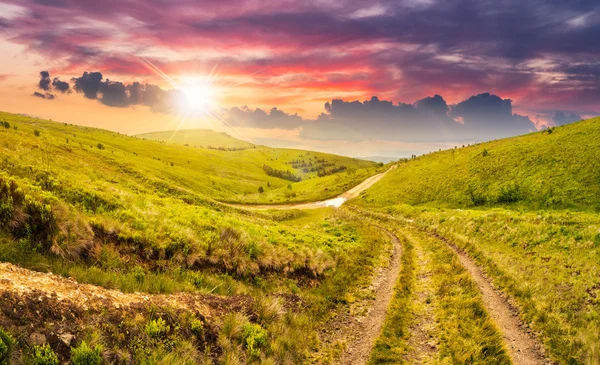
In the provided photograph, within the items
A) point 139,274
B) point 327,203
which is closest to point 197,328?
point 139,274

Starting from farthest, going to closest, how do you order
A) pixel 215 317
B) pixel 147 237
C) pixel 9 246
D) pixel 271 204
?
pixel 271 204
pixel 147 237
pixel 215 317
pixel 9 246

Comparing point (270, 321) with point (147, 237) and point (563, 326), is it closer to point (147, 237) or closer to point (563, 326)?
point (147, 237)

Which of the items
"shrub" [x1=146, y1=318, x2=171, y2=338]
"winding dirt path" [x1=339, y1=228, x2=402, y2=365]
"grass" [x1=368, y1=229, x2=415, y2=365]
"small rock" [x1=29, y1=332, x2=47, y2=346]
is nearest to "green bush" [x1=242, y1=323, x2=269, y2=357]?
"shrub" [x1=146, y1=318, x2=171, y2=338]

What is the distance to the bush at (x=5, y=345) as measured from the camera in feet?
17.8

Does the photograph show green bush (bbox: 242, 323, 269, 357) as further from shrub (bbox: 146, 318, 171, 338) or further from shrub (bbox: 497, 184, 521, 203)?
shrub (bbox: 497, 184, 521, 203)

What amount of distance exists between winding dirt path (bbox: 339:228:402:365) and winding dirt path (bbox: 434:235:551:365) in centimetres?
483

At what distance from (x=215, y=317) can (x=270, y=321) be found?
2563 millimetres

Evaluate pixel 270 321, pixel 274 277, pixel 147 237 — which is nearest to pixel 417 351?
pixel 270 321

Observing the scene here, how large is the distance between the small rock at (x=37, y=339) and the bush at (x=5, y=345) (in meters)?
0.41

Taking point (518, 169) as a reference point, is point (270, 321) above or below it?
below

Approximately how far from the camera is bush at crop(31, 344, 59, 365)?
19.1ft

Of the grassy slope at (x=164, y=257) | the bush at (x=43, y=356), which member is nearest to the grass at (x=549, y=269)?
the grassy slope at (x=164, y=257)

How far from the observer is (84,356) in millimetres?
6434

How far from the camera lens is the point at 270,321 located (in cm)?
1170
